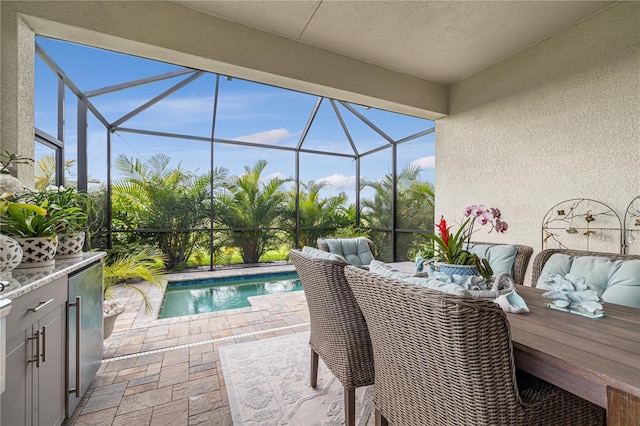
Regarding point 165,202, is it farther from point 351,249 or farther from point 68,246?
point 68,246

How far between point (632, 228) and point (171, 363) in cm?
414

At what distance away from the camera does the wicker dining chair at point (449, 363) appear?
0.83 metres

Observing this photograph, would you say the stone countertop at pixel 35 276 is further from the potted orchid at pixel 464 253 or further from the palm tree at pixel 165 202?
the palm tree at pixel 165 202

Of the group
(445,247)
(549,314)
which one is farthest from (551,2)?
(549,314)

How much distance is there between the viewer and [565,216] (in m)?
2.95

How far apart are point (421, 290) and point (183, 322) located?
10.5ft

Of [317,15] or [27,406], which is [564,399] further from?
[317,15]

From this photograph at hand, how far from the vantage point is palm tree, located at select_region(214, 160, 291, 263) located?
628cm

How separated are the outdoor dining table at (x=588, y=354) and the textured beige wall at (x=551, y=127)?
2.01 m

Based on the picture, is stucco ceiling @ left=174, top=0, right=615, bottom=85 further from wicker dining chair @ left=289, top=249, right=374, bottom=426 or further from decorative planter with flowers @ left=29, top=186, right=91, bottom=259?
wicker dining chair @ left=289, top=249, right=374, bottom=426

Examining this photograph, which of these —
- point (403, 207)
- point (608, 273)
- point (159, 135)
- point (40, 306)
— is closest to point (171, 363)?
point (40, 306)

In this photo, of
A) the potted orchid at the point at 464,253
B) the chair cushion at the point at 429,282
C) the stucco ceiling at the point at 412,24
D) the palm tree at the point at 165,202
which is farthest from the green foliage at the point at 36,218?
the palm tree at the point at 165,202

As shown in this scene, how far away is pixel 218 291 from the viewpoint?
16.7ft

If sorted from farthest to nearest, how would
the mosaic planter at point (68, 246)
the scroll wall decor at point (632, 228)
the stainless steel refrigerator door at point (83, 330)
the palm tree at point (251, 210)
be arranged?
the palm tree at point (251, 210), the scroll wall decor at point (632, 228), the mosaic planter at point (68, 246), the stainless steel refrigerator door at point (83, 330)
